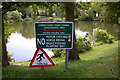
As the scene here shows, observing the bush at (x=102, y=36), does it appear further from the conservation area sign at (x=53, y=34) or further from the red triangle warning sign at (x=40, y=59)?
the red triangle warning sign at (x=40, y=59)

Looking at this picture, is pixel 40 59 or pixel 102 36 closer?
pixel 40 59

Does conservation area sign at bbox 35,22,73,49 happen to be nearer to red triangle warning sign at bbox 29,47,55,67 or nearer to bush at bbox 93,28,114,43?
red triangle warning sign at bbox 29,47,55,67

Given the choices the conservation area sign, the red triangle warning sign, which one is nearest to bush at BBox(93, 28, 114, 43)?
the conservation area sign

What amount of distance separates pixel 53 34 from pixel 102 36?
1479cm

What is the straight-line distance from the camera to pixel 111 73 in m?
4.45

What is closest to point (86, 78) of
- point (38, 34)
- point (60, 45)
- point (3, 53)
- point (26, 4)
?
point (60, 45)

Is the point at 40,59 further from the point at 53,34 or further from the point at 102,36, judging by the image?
the point at 102,36

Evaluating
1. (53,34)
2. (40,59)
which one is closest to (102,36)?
(53,34)

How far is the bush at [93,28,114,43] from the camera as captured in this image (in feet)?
53.7

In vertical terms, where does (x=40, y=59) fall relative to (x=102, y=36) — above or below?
below

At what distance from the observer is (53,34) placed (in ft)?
13.4

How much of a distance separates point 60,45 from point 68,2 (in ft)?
11.3

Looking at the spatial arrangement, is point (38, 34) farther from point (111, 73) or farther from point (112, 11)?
point (112, 11)

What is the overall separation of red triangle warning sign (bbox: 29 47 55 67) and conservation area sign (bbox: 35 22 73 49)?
0.22 m
